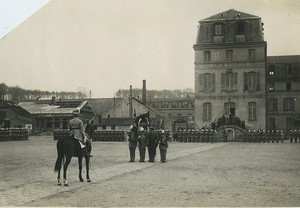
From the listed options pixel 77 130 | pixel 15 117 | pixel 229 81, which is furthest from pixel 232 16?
pixel 77 130

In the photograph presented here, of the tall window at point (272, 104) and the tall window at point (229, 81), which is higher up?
the tall window at point (229, 81)

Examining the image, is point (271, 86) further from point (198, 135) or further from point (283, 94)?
point (198, 135)

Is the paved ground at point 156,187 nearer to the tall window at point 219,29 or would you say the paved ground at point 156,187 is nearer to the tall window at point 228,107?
the tall window at point 228,107

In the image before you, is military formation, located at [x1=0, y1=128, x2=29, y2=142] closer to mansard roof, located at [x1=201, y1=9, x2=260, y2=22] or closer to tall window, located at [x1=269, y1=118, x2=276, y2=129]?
mansard roof, located at [x1=201, y1=9, x2=260, y2=22]

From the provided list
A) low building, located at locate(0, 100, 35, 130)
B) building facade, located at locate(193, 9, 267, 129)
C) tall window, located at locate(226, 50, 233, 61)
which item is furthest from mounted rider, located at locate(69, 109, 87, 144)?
low building, located at locate(0, 100, 35, 130)

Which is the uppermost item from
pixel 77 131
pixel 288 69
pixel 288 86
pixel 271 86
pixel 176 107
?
pixel 288 69

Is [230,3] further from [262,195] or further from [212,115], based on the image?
[212,115]

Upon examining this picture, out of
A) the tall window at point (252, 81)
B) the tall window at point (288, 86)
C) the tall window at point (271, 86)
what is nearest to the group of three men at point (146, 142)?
the tall window at point (252, 81)
